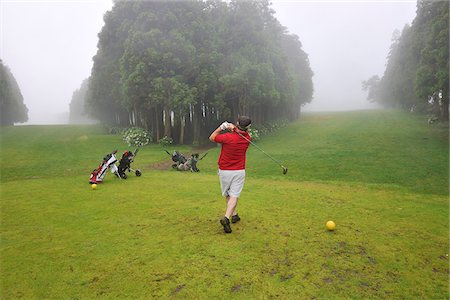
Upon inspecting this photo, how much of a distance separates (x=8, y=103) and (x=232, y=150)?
54.3 metres

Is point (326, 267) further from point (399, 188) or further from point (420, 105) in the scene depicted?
point (420, 105)

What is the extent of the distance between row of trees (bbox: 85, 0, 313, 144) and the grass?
51.6ft

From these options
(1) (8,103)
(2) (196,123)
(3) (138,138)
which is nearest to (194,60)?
(2) (196,123)

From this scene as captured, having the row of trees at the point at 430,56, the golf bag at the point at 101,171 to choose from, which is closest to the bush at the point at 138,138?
the golf bag at the point at 101,171

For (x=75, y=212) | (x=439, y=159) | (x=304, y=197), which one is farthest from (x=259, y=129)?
(x=75, y=212)

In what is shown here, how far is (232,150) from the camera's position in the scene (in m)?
6.81

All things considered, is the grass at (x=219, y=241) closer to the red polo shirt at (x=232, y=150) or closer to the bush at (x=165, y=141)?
the red polo shirt at (x=232, y=150)

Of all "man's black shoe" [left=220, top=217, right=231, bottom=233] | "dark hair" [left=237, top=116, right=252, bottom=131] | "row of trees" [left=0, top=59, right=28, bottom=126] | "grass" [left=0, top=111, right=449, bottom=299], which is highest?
"row of trees" [left=0, top=59, right=28, bottom=126]

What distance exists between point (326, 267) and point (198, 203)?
16.2 feet

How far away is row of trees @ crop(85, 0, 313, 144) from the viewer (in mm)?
28109

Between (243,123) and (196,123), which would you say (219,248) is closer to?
(243,123)

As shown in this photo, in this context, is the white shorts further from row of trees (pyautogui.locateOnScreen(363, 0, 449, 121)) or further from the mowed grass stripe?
row of trees (pyautogui.locateOnScreen(363, 0, 449, 121))

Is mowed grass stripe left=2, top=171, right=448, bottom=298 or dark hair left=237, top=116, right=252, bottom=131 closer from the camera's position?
mowed grass stripe left=2, top=171, right=448, bottom=298

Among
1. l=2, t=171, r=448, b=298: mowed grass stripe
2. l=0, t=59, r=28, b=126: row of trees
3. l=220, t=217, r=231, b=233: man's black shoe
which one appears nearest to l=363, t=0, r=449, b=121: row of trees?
l=2, t=171, r=448, b=298: mowed grass stripe
